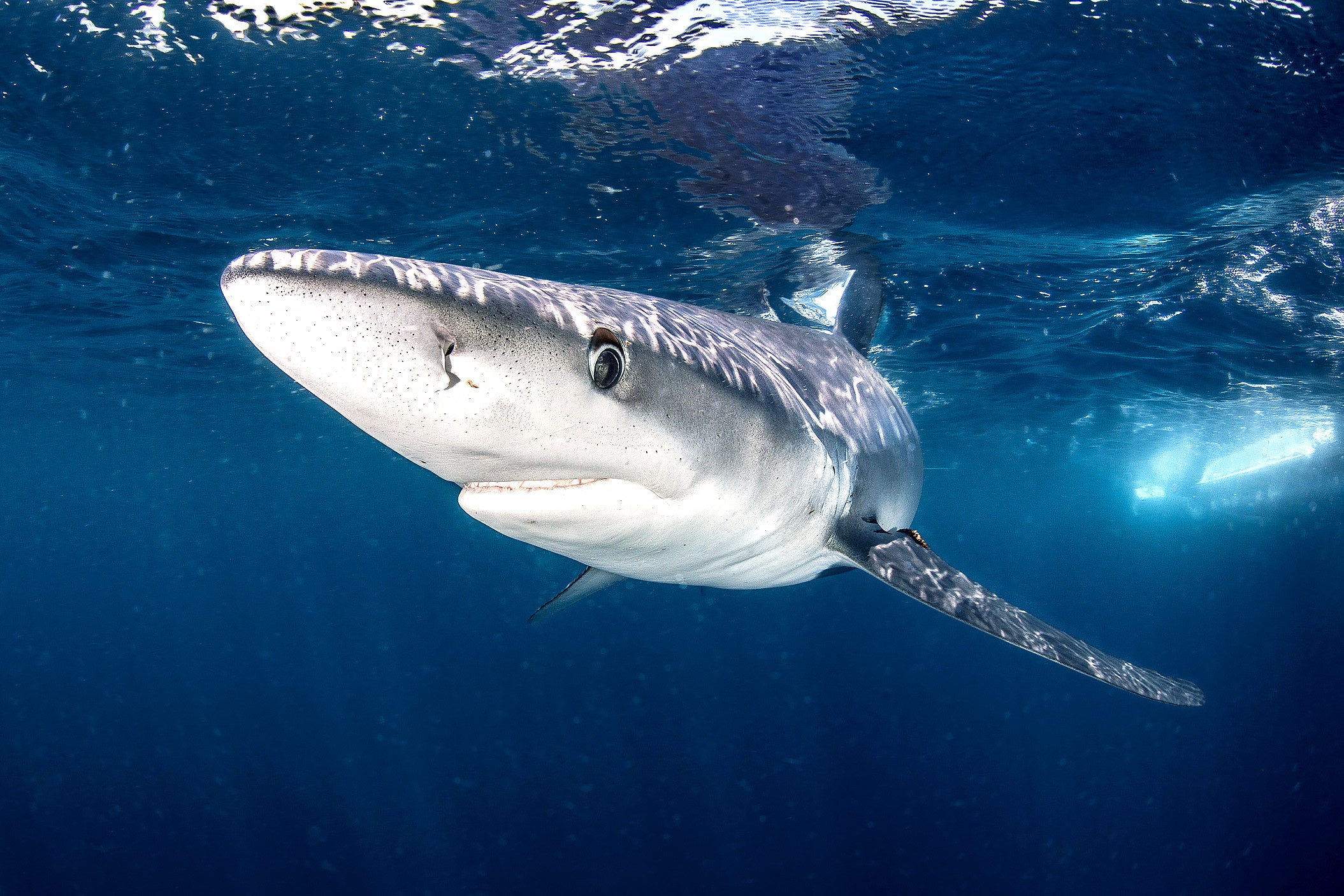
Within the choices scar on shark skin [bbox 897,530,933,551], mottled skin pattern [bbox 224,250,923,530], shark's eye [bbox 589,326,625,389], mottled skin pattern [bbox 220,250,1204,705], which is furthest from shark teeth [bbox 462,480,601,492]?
scar on shark skin [bbox 897,530,933,551]

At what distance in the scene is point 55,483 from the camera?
165ft

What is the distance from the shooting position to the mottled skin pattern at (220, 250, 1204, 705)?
5.09ft

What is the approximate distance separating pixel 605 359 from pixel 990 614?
2129mm

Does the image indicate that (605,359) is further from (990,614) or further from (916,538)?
(916,538)

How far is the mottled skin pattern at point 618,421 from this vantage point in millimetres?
1552

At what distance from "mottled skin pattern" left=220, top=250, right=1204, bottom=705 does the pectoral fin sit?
0.04 ft

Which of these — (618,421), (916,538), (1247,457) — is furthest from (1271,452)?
(618,421)

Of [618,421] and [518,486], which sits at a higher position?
[618,421]

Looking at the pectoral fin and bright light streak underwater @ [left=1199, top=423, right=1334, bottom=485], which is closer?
the pectoral fin

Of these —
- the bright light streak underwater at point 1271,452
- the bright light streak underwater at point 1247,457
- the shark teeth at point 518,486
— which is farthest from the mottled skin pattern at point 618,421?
the bright light streak underwater at point 1271,452

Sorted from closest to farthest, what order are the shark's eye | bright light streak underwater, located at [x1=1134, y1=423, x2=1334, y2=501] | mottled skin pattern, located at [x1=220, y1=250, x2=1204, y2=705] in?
mottled skin pattern, located at [x1=220, y1=250, x2=1204, y2=705]
the shark's eye
bright light streak underwater, located at [x1=1134, y1=423, x2=1334, y2=501]

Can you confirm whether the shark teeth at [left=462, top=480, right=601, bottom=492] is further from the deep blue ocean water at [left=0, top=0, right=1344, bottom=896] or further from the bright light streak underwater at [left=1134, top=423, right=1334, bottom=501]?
the bright light streak underwater at [left=1134, top=423, right=1334, bottom=501]

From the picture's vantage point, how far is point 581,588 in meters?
4.93

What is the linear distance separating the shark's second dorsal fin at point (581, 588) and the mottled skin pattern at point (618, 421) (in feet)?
3.58
